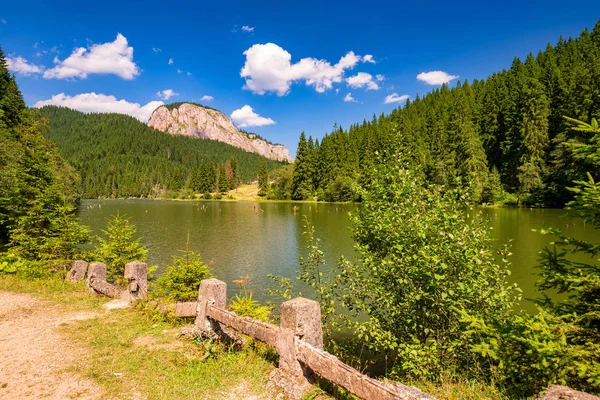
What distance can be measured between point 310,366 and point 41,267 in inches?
488

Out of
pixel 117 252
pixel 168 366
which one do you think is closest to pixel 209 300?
pixel 168 366

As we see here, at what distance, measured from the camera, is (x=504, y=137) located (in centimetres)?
7162

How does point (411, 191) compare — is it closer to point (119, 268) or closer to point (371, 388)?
point (371, 388)

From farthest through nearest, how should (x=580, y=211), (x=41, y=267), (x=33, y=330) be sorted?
(x=41, y=267) < (x=33, y=330) < (x=580, y=211)

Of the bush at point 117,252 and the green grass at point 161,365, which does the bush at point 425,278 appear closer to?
the green grass at point 161,365

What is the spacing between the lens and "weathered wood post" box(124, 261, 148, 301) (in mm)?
8750

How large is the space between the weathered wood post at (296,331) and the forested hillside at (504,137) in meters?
30.2

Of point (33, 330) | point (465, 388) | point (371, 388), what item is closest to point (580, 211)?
point (465, 388)

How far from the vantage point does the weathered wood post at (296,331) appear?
4.56m

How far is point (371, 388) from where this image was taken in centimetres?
339

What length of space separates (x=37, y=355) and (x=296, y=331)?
503 cm

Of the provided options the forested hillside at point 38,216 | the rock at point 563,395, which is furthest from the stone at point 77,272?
the rock at point 563,395

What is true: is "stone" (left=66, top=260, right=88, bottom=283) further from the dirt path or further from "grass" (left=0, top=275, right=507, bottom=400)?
"grass" (left=0, top=275, right=507, bottom=400)

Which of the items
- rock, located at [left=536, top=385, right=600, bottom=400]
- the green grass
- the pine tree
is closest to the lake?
the green grass
